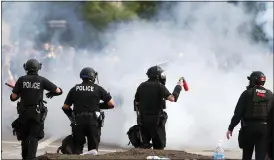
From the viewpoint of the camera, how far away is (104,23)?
1005 inches

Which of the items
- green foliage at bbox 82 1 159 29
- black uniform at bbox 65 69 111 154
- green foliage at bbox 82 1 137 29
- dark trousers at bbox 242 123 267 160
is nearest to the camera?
dark trousers at bbox 242 123 267 160

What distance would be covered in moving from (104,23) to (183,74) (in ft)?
30.7

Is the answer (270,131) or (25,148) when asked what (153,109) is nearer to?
(25,148)

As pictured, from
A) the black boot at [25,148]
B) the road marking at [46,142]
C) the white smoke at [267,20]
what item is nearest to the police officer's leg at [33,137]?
the black boot at [25,148]

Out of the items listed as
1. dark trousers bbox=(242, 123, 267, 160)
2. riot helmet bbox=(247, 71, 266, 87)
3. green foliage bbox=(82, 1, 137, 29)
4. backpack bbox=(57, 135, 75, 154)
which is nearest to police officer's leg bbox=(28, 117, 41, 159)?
backpack bbox=(57, 135, 75, 154)

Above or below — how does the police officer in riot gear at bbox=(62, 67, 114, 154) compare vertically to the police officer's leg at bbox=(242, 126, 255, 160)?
above

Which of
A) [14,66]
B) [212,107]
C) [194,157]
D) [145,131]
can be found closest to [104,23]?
[14,66]

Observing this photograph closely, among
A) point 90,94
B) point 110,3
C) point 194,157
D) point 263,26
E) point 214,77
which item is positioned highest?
point 110,3

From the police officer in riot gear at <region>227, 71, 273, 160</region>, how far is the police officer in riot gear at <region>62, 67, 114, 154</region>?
1.74 meters

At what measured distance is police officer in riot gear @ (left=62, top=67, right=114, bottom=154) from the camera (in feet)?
31.3

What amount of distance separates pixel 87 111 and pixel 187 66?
7.70m

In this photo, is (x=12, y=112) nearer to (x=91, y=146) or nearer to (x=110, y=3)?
(x=91, y=146)

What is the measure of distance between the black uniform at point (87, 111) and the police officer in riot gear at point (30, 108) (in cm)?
35

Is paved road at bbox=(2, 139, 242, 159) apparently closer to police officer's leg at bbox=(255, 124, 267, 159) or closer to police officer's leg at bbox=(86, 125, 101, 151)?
police officer's leg at bbox=(86, 125, 101, 151)
